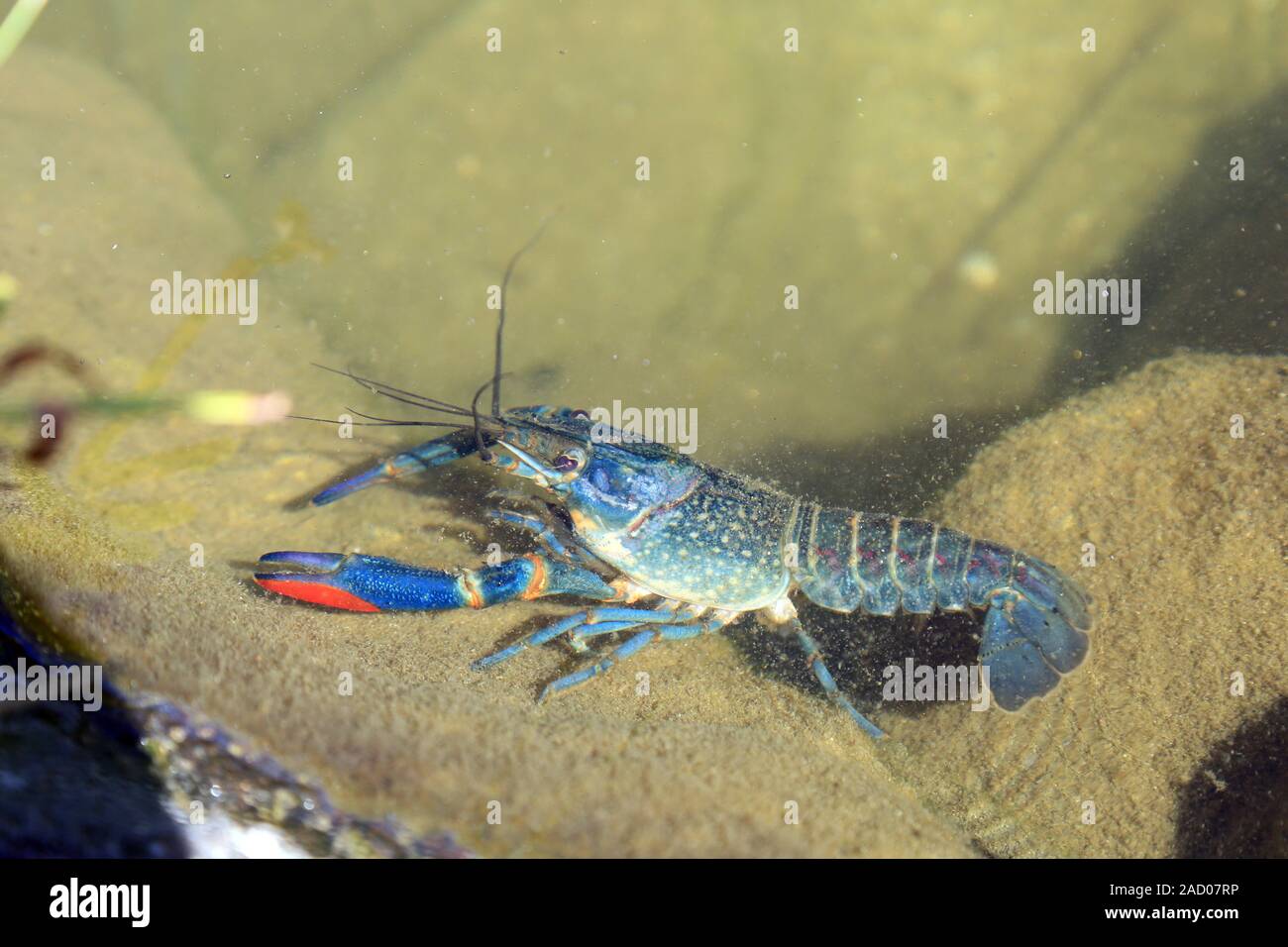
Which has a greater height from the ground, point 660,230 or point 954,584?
point 660,230

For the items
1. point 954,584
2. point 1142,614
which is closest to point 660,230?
point 954,584

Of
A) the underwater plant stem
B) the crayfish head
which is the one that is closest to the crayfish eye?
the crayfish head

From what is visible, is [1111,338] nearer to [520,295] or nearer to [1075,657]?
[1075,657]

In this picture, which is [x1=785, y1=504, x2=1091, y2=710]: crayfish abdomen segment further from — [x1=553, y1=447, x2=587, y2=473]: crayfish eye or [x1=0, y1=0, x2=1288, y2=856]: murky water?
[x1=553, y1=447, x2=587, y2=473]: crayfish eye

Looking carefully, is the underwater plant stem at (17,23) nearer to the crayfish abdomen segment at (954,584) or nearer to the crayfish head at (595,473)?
the crayfish head at (595,473)

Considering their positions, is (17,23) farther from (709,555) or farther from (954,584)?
(954,584)

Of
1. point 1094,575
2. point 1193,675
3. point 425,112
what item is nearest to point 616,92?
point 425,112
